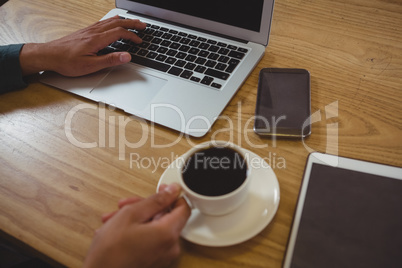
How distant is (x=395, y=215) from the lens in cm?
53

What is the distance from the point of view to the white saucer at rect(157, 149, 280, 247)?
0.51 m

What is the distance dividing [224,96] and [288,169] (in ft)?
0.65

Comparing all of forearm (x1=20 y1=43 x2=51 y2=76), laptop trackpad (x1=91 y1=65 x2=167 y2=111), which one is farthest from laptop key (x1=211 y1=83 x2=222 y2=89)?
forearm (x1=20 y1=43 x2=51 y2=76)

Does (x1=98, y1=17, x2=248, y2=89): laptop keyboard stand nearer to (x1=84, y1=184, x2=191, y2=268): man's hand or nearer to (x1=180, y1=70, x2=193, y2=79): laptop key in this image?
(x1=180, y1=70, x2=193, y2=79): laptop key

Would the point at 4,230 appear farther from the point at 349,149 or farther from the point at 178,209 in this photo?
the point at 349,149

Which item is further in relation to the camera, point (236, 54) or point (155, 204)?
point (236, 54)

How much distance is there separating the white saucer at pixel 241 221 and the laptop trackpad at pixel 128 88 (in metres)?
0.30

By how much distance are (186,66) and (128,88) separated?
135 millimetres

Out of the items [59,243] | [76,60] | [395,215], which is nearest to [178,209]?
[59,243]

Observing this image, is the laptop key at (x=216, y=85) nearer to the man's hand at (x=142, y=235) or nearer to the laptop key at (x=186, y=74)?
the laptop key at (x=186, y=74)

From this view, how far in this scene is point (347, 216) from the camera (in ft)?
1.75

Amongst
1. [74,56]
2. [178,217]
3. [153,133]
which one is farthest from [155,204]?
[74,56]

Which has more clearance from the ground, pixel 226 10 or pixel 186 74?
pixel 226 10

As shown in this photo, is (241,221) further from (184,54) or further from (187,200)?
(184,54)
